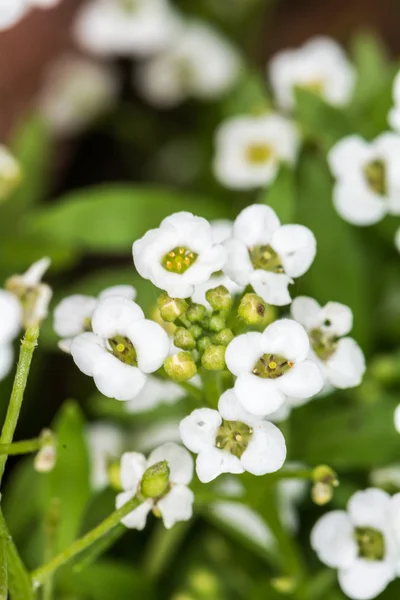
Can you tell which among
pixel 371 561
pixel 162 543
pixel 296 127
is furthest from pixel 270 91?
pixel 371 561

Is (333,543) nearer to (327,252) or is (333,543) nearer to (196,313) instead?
(196,313)

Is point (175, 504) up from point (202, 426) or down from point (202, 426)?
down

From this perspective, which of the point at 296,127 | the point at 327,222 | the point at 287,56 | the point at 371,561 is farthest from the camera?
the point at 287,56

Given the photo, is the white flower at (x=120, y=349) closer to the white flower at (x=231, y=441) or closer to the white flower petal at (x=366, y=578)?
the white flower at (x=231, y=441)

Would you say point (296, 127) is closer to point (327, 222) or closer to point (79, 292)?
point (327, 222)

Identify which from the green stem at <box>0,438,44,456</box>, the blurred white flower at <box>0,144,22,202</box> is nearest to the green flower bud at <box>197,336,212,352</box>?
the green stem at <box>0,438,44,456</box>

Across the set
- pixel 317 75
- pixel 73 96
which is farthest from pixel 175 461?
pixel 73 96

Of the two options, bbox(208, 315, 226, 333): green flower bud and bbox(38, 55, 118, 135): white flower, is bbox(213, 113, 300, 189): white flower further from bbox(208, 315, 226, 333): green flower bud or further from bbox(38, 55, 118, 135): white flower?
bbox(208, 315, 226, 333): green flower bud
